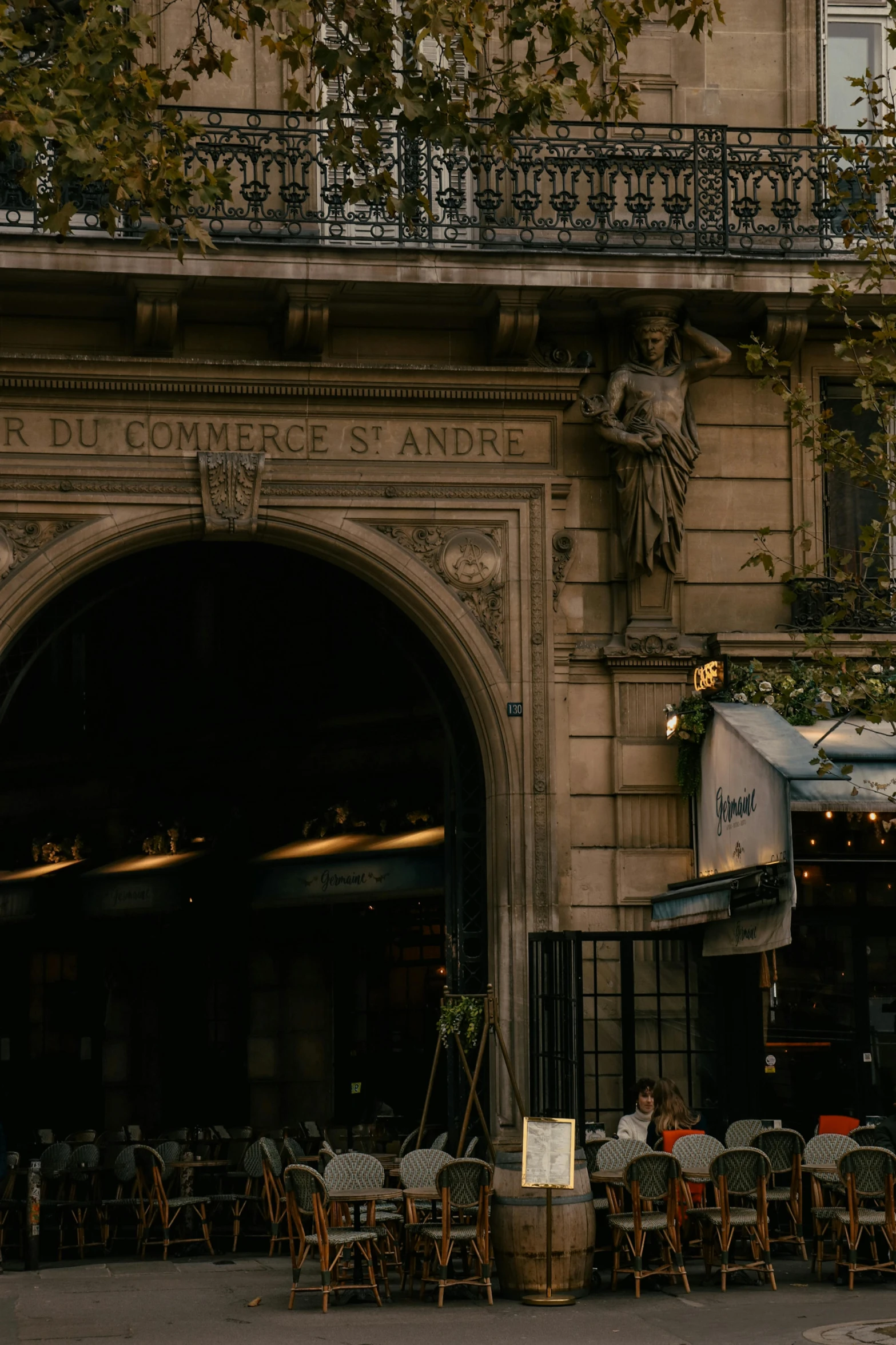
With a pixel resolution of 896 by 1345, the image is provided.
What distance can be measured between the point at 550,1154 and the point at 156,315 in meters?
7.27

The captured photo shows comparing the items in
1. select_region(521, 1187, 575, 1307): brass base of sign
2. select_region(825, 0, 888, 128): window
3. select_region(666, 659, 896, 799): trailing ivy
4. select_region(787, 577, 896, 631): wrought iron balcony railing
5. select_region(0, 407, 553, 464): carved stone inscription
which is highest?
select_region(825, 0, 888, 128): window

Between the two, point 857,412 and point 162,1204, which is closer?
point 857,412

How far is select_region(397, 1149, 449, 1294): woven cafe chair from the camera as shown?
532 inches

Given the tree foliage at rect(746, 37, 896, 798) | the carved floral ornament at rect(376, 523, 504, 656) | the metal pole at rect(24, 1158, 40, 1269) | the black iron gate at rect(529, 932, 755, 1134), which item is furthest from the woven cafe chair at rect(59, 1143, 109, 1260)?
the tree foliage at rect(746, 37, 896, 798)

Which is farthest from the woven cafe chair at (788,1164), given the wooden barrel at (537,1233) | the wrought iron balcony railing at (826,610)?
the wrought iron balcony railing at (826,610)

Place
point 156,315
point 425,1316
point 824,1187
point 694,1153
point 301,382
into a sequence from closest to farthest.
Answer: point 425,1316, point 694,1153, point 824,1187, point 156,315, point 301,382

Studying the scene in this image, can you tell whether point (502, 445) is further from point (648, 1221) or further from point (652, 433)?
point (648, 1221)

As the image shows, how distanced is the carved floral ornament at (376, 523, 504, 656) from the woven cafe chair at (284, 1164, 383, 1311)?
16.2 feet

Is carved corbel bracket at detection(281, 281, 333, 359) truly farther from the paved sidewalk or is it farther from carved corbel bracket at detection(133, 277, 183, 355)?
the paved sidewalk

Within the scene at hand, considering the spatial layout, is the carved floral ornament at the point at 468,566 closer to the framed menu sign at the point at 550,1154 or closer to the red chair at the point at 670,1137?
the red chair at the point at 670,1137

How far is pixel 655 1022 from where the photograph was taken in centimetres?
1577

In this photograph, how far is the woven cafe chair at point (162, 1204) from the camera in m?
15.6

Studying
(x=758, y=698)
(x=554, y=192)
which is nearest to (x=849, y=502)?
(x=758, y=698)

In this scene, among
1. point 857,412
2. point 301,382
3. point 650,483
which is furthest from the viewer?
point 650,483
